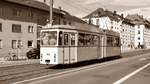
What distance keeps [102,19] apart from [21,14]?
60.1m

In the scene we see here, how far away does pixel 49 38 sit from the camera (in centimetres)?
1923

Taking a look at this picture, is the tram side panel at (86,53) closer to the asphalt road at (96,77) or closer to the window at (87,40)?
the window at (87,40)

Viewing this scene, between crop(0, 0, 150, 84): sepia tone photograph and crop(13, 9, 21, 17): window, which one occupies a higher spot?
crop(13, 9, 21, 17): window

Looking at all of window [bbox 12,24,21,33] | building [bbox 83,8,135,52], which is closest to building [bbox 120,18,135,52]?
building [bbox 83,8,135,52]

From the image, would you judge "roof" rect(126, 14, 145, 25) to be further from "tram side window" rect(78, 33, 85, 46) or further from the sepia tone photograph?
"tram side window" rect(78, 33, 85, 46)

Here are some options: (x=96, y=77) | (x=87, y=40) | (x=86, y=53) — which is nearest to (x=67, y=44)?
(x=86, y=53)

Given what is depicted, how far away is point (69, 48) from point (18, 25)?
27.0 meters

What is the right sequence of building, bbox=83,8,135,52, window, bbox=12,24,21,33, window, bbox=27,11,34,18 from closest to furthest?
window, bbox=12,24,21,33 → window, bbox=27,11,34,18 → building, bbox=83,8,135,52

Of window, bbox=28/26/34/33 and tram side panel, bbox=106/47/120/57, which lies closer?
tram side panel, bbox=106/47/120/57

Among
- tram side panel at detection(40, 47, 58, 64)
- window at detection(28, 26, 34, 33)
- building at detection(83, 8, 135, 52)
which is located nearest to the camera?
tram side panel at detection(40, 47, 58, 64)

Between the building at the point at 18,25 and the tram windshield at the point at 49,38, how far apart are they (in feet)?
64.2

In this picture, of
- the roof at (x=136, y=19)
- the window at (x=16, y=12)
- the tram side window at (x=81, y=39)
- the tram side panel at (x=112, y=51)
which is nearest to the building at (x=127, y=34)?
the roof at (x=136, y=19)

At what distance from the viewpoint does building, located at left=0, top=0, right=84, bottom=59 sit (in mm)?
41781

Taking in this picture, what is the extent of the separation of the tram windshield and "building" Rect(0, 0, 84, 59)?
1956cm
